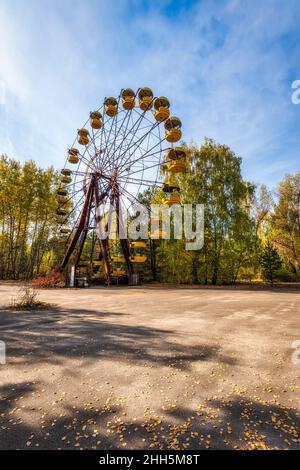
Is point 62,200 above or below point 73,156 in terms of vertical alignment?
below

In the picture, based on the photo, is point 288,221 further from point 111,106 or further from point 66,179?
point 66,179

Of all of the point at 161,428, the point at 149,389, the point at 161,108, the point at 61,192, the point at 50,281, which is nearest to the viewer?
the point at 161,428

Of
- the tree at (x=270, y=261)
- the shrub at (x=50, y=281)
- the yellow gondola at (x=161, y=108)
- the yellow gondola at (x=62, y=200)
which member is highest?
the yellow gondola at (x=161, y=108)

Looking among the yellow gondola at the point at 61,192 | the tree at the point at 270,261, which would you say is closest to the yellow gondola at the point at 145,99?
the yellow gondola at the point at 61,192

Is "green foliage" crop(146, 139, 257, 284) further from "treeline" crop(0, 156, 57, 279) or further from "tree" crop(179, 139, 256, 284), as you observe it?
"treeline" crop(0, 156, 57, 279)

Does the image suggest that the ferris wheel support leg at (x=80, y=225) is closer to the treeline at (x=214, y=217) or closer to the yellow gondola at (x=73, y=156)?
the yellow gondola at (x=73, y=156)

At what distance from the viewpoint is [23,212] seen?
29.5 m

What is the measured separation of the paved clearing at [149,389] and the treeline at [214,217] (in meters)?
21.4

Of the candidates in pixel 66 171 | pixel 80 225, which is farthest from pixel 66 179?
pixel 80 225

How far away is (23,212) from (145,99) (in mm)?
19048

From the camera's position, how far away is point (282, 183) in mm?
29500

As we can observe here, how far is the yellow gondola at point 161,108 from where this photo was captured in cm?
2038

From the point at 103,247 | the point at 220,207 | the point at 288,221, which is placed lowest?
the point at 103,247

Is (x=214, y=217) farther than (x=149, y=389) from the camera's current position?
Yes
